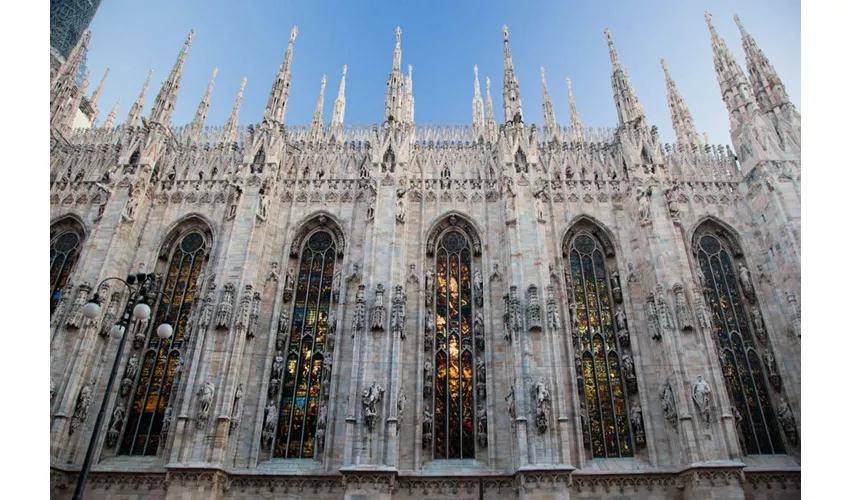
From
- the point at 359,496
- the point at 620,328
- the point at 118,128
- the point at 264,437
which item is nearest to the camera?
the point at 359,496

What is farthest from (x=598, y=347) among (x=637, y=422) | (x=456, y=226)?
(x=456, y=226)

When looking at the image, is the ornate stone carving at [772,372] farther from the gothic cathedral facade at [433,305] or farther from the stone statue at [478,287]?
the stone statue at [478,287]

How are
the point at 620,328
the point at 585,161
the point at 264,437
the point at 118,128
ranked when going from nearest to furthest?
the point at 264,437 → the point at 620,328 → the point at 585,161 → the point at 118,128

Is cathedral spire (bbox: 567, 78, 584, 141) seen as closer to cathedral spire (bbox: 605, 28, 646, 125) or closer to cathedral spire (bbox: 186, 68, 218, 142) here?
cathedral spire (bbox: 605, 28, 646, 125)

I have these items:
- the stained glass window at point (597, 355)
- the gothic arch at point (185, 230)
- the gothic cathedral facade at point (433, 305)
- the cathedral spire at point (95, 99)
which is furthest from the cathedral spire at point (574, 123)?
the cathedral spire at point (95, 99)

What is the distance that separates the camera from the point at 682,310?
19.2 metres

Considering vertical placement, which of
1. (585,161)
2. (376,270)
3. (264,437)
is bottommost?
(264,437)

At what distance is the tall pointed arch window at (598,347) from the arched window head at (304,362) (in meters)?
10.0

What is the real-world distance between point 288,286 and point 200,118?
1265 cm

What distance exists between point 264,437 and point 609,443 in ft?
42.1

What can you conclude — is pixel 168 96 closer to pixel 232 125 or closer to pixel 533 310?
pixel 232 125

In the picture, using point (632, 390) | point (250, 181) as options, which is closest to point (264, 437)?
point (250, 181)

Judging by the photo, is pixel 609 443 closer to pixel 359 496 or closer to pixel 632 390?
pixel 632 390

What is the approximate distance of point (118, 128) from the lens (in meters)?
27.2
